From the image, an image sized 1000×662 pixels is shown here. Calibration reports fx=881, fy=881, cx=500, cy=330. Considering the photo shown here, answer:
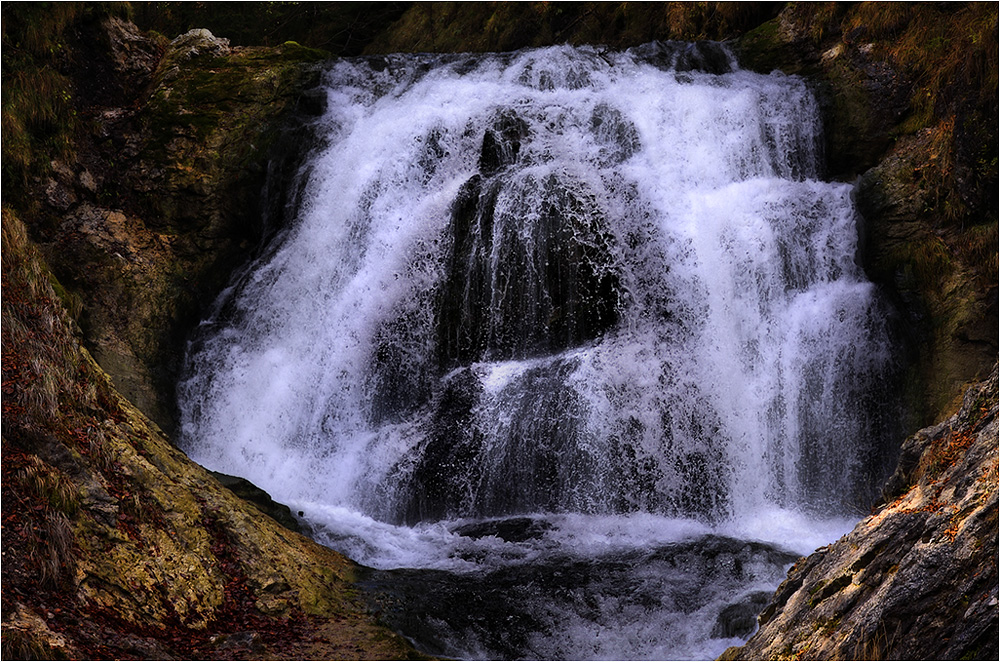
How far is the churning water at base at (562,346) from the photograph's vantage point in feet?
32.4

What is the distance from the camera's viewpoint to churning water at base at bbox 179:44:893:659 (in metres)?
9.89

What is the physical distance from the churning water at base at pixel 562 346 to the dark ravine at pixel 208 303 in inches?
26.0

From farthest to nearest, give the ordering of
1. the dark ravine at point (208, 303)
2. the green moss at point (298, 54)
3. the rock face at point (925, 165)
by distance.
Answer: the green moss at point (298, 54) → the rock face at point (925, 165) → the dark ravine at point (208, 303)

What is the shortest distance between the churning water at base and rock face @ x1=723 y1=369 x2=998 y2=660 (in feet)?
8.24

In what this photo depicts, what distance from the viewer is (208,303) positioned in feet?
44.5

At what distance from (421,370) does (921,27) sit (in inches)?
341

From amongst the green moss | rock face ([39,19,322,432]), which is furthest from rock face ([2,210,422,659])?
the green moss

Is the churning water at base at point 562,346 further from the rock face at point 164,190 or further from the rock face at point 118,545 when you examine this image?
the rock face at point 118,545

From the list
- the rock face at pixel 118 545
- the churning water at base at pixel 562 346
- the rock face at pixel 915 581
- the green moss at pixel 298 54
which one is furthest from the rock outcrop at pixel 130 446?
the rock face at pixel 915 581

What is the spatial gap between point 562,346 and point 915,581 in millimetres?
7216

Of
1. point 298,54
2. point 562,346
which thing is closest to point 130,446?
point 562,346

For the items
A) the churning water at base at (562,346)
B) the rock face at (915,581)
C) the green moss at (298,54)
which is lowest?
the rock face at (915,581)

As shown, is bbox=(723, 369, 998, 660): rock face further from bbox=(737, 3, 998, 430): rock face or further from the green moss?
the green moss

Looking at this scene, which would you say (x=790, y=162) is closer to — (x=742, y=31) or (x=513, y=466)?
(x=742, y=31)
